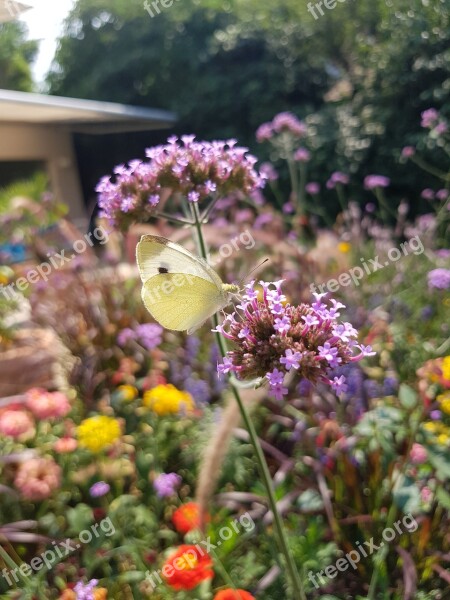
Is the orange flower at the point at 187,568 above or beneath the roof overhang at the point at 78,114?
beneath

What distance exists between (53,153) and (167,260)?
12369mm

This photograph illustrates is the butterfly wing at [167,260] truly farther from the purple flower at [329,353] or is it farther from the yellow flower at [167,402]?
→ the yellow flower at [167,402]

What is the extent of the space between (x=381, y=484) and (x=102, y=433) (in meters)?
1.05

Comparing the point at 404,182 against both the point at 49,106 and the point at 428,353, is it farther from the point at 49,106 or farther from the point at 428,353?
the point at 428,353

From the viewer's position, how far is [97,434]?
2262mm

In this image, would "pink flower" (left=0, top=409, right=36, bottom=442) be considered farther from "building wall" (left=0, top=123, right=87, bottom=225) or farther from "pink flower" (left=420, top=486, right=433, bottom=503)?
"building wall" (left=0, top=123, right=87, bottom=225)

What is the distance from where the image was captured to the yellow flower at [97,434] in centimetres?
225

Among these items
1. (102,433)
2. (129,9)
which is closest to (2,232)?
(102,433)

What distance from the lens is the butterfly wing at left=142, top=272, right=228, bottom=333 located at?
4.69 feet

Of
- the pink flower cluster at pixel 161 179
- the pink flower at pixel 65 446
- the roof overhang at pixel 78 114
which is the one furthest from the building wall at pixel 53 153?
the pink flower cluster at pixel 161 179

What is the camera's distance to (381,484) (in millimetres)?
2051

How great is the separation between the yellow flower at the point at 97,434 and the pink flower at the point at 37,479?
15cm

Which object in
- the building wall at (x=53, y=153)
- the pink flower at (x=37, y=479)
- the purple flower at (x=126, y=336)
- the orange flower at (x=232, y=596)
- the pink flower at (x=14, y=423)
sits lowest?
the orange flower at (x=232, y=596)

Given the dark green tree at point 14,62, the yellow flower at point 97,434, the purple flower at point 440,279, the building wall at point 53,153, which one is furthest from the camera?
the dark green tree at point 14,62
